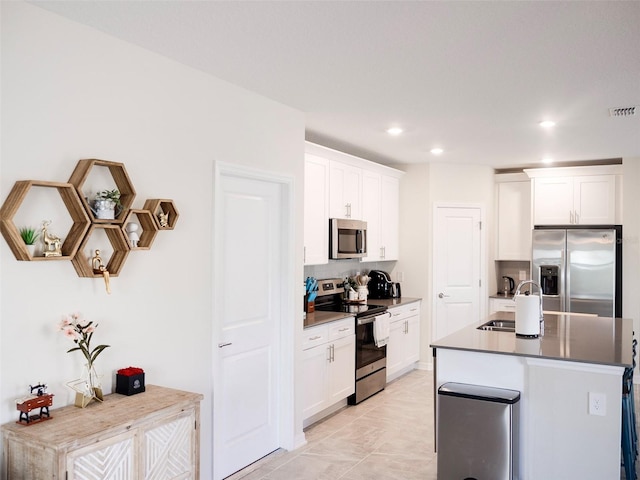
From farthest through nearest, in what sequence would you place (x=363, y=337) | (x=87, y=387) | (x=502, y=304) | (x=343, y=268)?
(x=502, y=304), (x=343, y=268), (x=363, y=337), (x=87, y=387)

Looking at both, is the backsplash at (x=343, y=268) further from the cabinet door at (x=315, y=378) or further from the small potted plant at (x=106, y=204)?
the small potted plant at (x=106, y=204)

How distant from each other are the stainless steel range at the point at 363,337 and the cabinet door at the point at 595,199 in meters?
2.83

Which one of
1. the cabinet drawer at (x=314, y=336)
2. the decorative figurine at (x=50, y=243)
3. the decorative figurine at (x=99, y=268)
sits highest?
the decorative figurine at (x=50, y=243)

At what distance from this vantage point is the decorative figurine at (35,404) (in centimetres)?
218

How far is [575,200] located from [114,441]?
594 cm

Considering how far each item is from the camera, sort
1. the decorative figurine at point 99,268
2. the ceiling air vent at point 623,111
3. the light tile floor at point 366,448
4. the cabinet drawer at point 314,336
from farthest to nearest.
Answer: the cabinet drawer at point 314,336, the ceiling air vent at point 623,111, the light tile floor at point 366,448, the decorative figurine at point 99,268

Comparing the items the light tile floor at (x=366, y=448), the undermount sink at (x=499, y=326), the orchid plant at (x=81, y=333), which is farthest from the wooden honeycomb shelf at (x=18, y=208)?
the undermount sink at (x=499, y=326)

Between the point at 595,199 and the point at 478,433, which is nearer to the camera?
the point at 478,433

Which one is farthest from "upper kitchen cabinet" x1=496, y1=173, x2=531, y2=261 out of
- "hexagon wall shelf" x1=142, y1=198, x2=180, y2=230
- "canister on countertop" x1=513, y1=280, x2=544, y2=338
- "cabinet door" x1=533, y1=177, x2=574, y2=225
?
"hexagon wall shelf" x1=142, y1=198, x2=180, y2=230

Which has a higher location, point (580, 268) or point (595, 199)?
point (595, 199)

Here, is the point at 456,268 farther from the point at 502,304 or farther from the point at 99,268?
the point at 99,268

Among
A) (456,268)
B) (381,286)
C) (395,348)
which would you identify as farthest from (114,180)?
(456,268)

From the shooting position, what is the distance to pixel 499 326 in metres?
4.45

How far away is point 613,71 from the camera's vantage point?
3152mm
